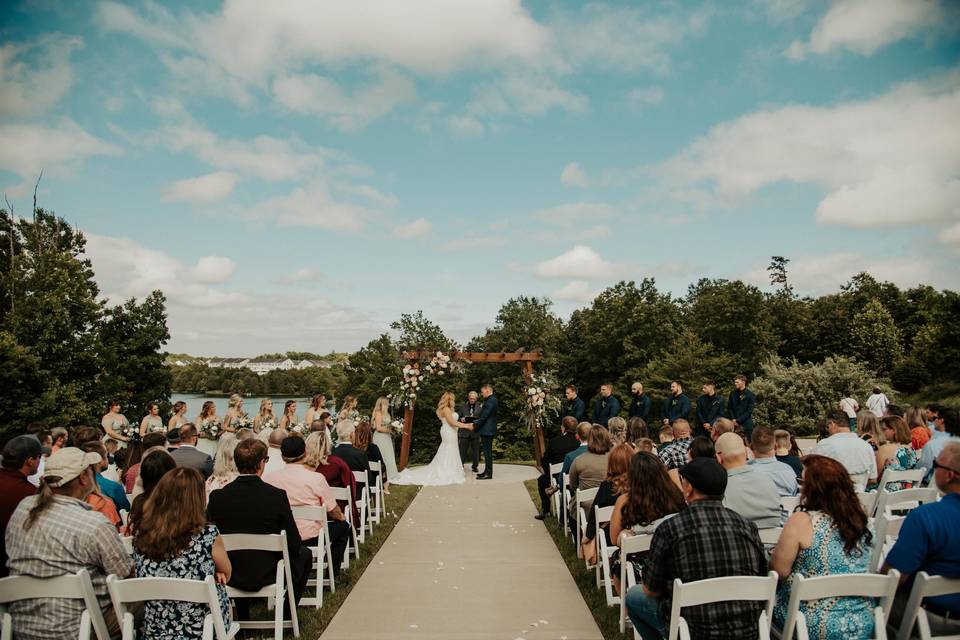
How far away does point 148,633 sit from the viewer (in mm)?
3375

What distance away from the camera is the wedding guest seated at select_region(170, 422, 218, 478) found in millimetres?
5961

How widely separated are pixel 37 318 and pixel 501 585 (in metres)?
30.5

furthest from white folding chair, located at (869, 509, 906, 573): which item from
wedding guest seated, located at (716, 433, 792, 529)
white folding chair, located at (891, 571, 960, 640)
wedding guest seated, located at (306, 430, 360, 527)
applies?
wedding guest seated, located at (306, 430, 360, 527)

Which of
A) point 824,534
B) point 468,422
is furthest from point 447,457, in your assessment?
point 824,534

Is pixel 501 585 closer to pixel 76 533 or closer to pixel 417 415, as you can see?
pixel 76 533

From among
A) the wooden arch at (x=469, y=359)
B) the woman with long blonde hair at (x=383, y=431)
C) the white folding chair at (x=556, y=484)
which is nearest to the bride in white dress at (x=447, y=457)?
the woman with long blonde hair at (x=383, y=431)

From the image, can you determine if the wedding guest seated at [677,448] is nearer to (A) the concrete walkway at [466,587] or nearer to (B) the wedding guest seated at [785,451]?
(B) the wedding guest seated at [785,451]

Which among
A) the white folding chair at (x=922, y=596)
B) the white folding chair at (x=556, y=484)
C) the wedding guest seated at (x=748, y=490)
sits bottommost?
the white folding chair at (x=556, y=484)

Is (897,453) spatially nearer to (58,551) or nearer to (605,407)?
(605,407)

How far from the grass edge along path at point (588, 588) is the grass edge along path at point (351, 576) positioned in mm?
2195

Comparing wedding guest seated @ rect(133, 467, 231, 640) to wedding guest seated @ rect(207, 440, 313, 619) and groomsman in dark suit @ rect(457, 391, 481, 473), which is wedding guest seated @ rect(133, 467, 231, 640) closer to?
wedding guest seated @ rect(207, 440, 313, 619)

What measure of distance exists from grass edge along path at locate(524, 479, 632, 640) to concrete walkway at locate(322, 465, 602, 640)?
0.07 meters

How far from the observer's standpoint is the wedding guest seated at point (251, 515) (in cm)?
433

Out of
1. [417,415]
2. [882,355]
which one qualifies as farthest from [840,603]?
[882,355]
